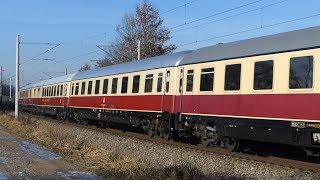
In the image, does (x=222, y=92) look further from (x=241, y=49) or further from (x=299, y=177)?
(x=299, y=177)

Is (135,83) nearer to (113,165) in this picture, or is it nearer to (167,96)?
(167,96)

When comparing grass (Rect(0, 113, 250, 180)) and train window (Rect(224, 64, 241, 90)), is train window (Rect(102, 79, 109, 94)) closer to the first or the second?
grass (Rect(0, 113, 250, 180))

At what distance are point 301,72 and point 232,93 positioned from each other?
10.1 ft

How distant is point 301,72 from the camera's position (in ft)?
41.2

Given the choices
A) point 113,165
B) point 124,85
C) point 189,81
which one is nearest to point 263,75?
point 189,81

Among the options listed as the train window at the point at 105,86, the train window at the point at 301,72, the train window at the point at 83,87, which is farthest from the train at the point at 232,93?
the train window at the point at 83,87

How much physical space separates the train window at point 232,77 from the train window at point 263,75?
33.3 inches

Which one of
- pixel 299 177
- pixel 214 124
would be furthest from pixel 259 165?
pixel 214 124

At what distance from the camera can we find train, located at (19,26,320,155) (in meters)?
12.5

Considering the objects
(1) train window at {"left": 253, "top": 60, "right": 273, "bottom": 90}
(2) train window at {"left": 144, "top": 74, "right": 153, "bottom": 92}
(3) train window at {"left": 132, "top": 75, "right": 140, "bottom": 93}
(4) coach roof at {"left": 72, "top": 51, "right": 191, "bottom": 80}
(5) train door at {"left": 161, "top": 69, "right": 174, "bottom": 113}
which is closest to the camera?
(1) train window at {"left": 253, "top": 60, "right": 273, "bottom": 90}

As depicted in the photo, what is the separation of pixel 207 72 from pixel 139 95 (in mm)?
6180

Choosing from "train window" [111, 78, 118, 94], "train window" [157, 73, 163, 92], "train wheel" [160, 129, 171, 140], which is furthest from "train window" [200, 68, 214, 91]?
"train window" [111, 78, 118, 94]

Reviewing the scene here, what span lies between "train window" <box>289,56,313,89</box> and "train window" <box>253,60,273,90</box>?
0.85 meters

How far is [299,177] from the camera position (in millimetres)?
11148
